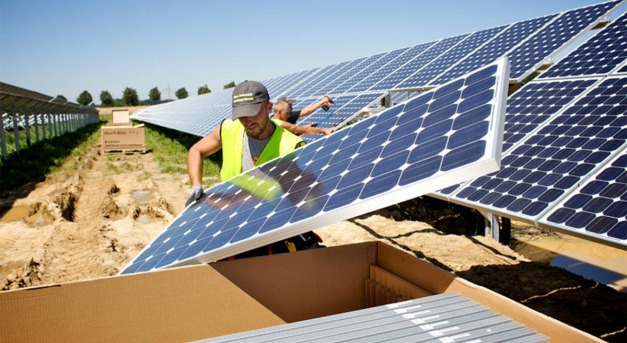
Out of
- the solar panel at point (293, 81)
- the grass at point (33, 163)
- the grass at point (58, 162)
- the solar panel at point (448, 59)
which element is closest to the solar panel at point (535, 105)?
the solar panel at point (448, 59)

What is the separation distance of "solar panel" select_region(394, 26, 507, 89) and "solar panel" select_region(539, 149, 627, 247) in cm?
747

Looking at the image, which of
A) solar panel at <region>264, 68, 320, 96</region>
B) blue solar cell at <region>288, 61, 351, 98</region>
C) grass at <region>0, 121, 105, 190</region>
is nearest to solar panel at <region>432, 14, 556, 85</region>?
blue solar cell at <region>288, 61, 351, 98</region>

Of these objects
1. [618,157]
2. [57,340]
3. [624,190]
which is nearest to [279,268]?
[57,340]

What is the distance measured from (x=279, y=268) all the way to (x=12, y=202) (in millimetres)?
12765

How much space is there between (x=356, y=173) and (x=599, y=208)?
107 inches

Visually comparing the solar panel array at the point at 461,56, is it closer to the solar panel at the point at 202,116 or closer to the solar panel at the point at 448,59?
the solar panel at the point at 448,59

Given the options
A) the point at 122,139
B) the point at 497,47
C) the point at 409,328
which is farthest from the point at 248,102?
the point at 122,139

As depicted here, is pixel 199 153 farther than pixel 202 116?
No

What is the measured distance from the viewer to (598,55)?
875cm

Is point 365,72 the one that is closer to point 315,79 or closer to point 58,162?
point 315,79

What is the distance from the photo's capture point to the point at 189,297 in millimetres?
3201

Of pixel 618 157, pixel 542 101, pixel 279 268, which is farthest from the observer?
pixel 542 101

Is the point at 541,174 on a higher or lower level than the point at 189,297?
higher

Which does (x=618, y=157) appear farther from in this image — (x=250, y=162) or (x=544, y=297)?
(x=250, y=162)
